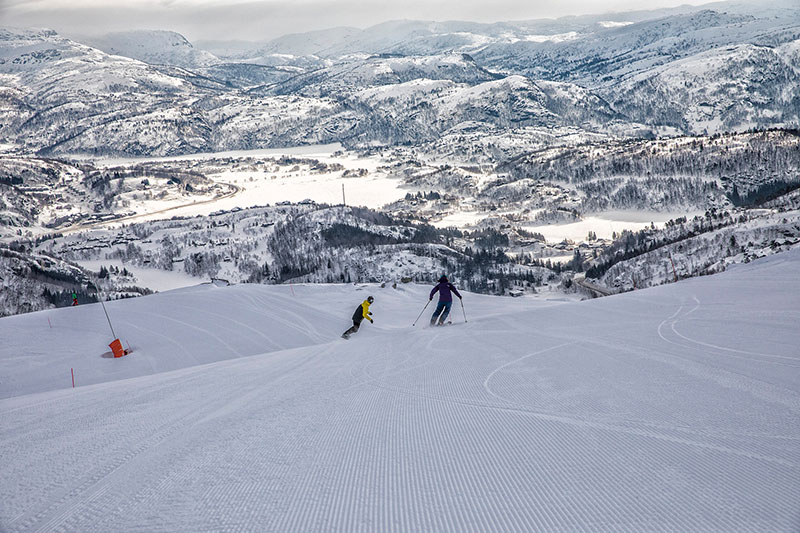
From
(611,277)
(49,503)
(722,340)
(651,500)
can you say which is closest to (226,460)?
(49,503)

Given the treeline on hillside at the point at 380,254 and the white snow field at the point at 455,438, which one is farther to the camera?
the treeline on hillside at the point at 380,254

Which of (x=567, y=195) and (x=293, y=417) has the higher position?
(x=567, y=195)

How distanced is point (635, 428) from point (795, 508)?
2.38m

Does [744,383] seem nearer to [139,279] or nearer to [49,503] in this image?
[49,503]

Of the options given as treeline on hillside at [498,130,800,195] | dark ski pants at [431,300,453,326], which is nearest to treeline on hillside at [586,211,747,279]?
dark ski pants at [431,300,453,326]

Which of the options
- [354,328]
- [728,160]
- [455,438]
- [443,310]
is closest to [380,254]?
[354,328]

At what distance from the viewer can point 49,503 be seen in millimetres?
5789

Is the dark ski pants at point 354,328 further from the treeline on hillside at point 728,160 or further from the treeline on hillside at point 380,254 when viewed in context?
the treeline on hillside at point 728,160

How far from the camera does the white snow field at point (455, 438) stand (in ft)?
17.0

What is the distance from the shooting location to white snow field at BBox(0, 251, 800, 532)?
518cm

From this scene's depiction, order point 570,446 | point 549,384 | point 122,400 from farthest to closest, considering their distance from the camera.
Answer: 1. point 122,400
2. point 549,384
3. point 570,446

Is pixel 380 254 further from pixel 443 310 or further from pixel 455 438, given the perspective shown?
pixel 455 438

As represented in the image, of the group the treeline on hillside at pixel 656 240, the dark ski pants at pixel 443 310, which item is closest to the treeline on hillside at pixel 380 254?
the treeline on hillside at pixel 656 240

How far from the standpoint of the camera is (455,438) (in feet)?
23.3
